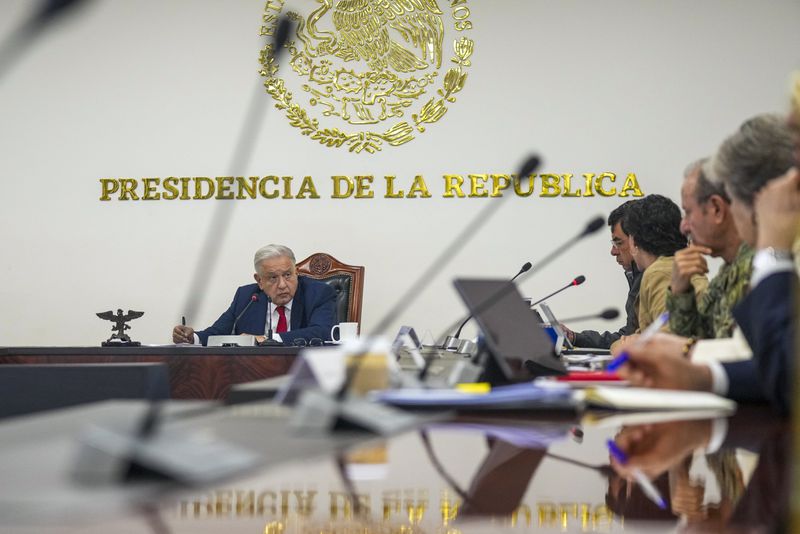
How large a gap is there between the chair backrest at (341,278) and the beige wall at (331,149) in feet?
2.74

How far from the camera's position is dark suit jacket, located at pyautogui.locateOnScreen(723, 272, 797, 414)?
1.36m

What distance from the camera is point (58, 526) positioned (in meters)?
0.57

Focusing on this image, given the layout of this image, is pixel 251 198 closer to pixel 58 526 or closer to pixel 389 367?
pixel 389 367

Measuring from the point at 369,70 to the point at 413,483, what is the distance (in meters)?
6.29

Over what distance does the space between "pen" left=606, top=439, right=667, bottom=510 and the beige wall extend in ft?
18.3

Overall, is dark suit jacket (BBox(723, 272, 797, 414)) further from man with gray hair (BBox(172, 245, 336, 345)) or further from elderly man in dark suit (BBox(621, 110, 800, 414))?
man with gray hair (BBox(172, 245, 336, 345))

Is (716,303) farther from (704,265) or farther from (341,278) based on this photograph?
(341,278)

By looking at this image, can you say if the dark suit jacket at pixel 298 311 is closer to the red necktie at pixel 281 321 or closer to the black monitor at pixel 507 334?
the red necktie at pixel 281 321

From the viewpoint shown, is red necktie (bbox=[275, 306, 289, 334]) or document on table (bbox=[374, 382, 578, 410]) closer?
document on table (bbox=[374, 382, 578, 410])

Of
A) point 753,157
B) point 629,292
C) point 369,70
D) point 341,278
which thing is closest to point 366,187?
point 369,70

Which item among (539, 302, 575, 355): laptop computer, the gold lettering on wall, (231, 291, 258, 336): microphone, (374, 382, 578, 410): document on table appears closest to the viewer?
(374, 382, 578, 410): document on table

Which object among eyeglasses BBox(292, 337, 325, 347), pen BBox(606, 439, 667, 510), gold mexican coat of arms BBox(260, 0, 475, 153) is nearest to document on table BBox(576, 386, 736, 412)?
pen BBox(606, 439, 667, 510)

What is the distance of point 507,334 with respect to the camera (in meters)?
2.15

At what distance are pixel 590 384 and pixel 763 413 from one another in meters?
0.44
